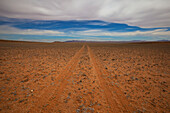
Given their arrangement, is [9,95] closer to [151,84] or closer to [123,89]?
[123,89]

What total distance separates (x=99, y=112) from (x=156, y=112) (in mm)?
2479

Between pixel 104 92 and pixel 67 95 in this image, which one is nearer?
pixel 67 95

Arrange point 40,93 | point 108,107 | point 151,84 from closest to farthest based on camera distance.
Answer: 1. point 108,107
2. point 40,93
3. point 151,84

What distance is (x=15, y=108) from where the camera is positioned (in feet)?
11.9

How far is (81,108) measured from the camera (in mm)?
3746

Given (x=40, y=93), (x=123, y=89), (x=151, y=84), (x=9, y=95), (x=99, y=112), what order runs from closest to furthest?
(x=99, y=112) < (x=9, y=95) < (x=40, y=93) < (x=123, y=89) < (x=151, y=84)

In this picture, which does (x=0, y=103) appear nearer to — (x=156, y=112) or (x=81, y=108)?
(x=81, y=108)

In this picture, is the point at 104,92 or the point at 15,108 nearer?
the point at 15,108

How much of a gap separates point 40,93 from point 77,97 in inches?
85.4

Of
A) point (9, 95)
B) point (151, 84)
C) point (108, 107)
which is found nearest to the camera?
point (108, 107)

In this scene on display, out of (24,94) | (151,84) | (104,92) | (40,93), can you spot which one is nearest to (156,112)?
(104,92)

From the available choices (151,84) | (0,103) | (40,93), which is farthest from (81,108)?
(151,84)

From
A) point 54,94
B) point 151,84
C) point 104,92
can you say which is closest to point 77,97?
point 54,94

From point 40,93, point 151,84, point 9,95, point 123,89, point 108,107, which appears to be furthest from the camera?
point 151,84
